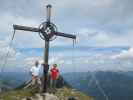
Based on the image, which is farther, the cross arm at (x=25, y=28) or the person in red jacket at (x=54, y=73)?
the person in red jacket at (x=54, y=73)

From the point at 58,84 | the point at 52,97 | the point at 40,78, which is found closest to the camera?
the point at 52,97

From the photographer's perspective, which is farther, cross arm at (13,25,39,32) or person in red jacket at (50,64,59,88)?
person in red jacket at (50,64,59,88)

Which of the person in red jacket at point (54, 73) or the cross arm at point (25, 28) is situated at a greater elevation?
the cross arm at point (25, 28)

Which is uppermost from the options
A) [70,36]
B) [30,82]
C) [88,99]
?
[70,36]

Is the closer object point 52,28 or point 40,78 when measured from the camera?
point 52,28

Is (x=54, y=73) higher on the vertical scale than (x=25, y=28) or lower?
lower

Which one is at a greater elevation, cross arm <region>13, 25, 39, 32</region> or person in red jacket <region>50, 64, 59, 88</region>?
cross arm <region>13, 25, 39, 32</region>

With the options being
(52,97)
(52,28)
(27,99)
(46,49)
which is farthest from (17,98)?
(52,28)

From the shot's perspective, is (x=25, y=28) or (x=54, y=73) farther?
(x=54, y=73)

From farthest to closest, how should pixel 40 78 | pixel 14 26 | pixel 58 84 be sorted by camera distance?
pixel 58 84 < pixel 40 78 < pixel 14 26

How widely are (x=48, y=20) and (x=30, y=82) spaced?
7.25 m

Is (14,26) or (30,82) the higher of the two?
(14,26)

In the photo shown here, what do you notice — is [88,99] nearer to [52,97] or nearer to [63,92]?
[63,92]

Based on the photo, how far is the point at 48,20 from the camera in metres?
27.8
